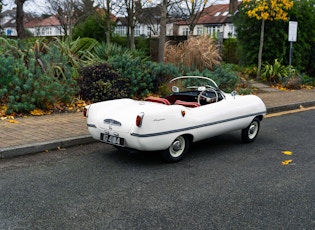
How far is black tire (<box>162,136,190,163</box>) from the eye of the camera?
5307 mm

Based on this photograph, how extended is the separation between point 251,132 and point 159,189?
2.90 m

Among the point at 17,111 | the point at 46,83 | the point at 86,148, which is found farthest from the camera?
the point at 46,83

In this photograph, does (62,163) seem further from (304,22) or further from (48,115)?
(304,22)

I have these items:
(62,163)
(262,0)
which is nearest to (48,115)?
(62,163)

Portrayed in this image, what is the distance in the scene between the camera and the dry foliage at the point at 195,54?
12.7m

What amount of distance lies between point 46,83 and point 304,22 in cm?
1151

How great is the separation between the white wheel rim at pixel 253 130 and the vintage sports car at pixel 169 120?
0.24m

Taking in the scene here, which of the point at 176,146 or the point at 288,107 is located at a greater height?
the point at 176,146

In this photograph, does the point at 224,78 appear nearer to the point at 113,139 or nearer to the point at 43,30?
the point at 113,139

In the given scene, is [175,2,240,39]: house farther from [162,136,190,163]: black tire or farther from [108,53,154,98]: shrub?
[162,136,190,163]: black tire

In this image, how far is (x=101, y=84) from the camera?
9297 millimetres

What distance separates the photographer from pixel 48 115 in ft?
26.4

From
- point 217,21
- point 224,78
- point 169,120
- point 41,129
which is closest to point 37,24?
point 217,21

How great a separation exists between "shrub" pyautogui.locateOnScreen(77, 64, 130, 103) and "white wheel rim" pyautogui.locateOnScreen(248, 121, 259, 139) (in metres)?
3.64
